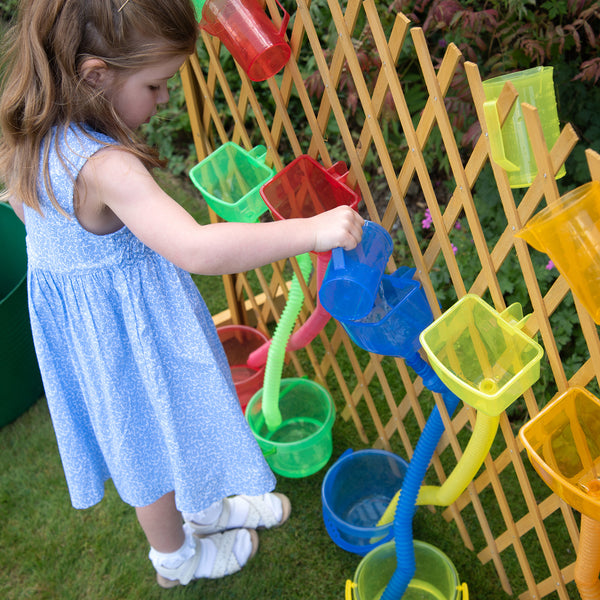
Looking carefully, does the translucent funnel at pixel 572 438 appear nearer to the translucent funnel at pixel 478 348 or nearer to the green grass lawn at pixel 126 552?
the translucent funnel at pixel 478 348

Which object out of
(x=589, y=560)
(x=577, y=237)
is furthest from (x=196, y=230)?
(x=589, y=560)

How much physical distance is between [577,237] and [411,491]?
0.82 metres

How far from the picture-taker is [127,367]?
4.88 ft

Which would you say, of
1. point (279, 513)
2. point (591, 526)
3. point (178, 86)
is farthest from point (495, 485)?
point (178, 86)

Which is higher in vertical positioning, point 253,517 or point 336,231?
point 336,231

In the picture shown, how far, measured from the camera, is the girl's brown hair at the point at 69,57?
3.67 ft

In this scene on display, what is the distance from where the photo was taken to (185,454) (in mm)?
1589

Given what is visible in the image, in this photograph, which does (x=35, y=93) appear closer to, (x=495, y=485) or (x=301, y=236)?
(x=301, y=236)

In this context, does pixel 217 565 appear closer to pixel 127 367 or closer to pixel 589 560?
pixel 127 367

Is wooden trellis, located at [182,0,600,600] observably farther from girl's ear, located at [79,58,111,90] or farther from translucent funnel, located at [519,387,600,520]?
girl's ear, located at [79,58,111,90]

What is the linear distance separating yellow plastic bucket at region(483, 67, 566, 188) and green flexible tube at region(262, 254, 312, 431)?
28.9 inches

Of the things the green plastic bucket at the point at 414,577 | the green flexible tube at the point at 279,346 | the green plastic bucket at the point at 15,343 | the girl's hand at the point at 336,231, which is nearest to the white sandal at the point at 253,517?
the green flexible tube at the point at 279,346

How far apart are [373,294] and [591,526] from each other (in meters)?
0.61

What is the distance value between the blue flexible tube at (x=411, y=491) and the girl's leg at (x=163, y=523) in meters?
0.60
